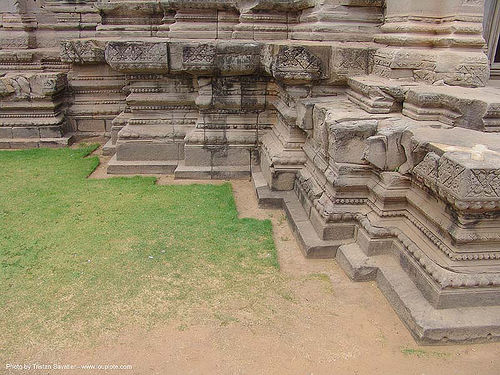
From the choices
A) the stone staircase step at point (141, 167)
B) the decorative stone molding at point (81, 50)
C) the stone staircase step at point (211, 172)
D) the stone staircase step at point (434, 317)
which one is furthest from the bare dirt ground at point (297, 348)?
the decorative stone molding at point (81, 50)

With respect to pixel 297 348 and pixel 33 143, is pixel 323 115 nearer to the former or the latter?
pixel 297 348

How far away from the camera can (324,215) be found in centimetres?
357

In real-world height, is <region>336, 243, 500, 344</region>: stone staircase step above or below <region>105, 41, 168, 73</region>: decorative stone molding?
below

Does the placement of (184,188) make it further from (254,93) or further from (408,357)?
(408,357)

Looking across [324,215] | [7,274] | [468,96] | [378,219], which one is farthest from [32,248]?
[468,96]

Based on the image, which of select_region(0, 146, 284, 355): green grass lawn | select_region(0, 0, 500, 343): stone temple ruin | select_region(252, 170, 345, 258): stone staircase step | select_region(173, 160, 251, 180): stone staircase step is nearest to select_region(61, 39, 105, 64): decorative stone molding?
select_region(0, 0, 500, 343): stone temple ruin

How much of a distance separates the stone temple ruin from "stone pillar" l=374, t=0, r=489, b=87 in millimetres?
13

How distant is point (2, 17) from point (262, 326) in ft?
24.3

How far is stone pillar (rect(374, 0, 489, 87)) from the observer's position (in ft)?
12.4

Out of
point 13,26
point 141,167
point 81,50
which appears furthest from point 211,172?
point 13,26

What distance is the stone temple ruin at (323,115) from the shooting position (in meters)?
2.70

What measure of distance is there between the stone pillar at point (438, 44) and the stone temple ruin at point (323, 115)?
0.01 m

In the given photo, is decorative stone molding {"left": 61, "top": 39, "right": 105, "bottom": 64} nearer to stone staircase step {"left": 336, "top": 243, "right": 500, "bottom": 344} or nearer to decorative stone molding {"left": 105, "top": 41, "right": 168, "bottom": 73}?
decorative stone molding {"left": 105, "top": 41, "right": 168, "bottom": 73}

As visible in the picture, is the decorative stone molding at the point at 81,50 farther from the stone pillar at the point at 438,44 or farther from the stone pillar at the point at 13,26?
the stone pillar at the point at 438,44
